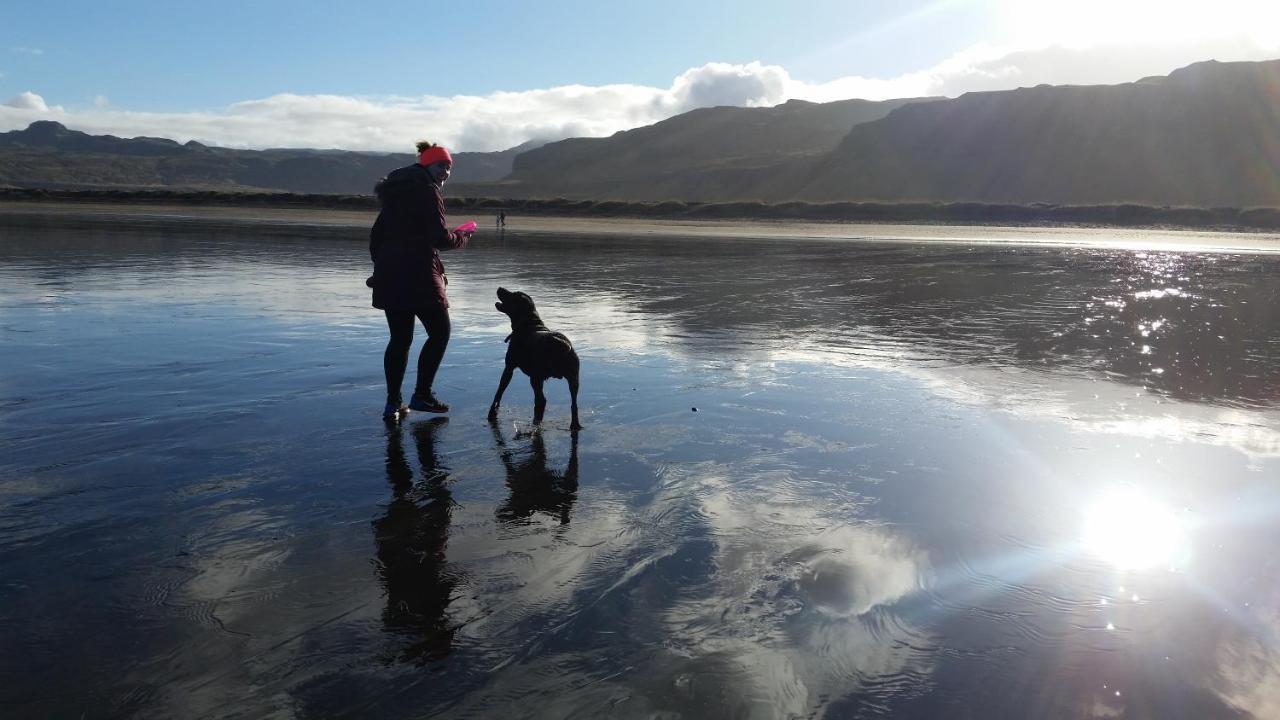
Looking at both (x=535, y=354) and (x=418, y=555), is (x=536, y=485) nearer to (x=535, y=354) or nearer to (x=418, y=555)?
(x=418, y=555)

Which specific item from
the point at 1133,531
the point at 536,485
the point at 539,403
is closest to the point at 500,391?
the point at 539,403

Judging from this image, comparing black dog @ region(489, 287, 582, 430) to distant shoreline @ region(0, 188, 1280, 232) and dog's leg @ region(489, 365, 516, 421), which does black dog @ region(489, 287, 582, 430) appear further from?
distant shoreline @ region(0, 188, 1280, 232)

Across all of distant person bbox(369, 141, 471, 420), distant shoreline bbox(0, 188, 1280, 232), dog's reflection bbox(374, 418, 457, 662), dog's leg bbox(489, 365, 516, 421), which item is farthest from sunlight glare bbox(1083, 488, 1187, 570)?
distant shoreline bbox(0, 188, 1280, 232)

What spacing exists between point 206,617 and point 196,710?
611 millimetres

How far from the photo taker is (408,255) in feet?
20.6

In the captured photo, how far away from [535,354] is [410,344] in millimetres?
1004

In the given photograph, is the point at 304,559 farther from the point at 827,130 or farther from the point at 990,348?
the point at 827,130

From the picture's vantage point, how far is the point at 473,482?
4.83m

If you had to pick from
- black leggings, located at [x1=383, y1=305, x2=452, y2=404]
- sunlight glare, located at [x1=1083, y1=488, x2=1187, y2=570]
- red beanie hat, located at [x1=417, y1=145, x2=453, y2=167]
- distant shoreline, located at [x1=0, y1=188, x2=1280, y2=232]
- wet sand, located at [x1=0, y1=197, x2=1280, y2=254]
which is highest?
distant shoreline, located at [x1=0, y1=188, x2=1280, y2=232]

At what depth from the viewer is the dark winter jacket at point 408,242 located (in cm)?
625

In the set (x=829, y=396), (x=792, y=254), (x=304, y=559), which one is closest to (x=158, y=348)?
(x=304, y=559)

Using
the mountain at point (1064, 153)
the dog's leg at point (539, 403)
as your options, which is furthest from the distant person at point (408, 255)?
the mountain at point (1064, 153)

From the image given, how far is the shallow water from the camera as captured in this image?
2.80 metres

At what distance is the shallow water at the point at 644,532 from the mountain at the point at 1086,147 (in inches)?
3924
